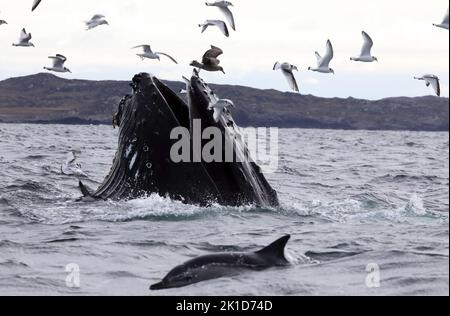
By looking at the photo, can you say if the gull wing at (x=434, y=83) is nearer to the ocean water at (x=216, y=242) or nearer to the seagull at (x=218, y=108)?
the ocean water at (x=216, y=242)

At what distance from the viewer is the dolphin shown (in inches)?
295

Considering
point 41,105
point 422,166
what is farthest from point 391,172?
point 41,105

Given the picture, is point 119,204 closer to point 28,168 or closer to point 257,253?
point 257,253

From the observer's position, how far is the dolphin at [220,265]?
24.5ft

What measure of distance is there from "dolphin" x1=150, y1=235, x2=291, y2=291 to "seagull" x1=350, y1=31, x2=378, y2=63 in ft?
34.5

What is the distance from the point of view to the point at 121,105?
11.8 meters

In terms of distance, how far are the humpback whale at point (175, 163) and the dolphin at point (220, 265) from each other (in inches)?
107

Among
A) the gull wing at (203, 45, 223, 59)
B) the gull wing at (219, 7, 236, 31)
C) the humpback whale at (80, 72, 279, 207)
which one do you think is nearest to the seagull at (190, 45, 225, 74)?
the gull wing at (203, 45, 223, 59)

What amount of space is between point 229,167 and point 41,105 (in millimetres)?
137701

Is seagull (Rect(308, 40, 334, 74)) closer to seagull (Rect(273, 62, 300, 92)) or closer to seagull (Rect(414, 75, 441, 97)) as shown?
seagull (Rect(273, 62, 300, 92))
